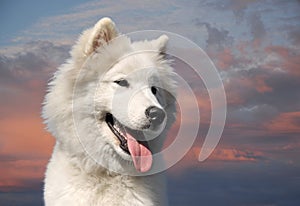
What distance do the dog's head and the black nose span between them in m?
0.26

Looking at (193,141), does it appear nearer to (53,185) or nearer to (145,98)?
(145,98)

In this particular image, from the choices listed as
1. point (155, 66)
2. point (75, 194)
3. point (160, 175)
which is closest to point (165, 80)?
point (155, 66)

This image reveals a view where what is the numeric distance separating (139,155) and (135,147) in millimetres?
107

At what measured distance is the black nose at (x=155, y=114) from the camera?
6.75m

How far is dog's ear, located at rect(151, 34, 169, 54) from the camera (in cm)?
771

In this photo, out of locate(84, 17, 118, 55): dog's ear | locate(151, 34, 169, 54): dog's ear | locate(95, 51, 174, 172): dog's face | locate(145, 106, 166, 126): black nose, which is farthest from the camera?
locate(151, 34, 169, 54): dog's ear

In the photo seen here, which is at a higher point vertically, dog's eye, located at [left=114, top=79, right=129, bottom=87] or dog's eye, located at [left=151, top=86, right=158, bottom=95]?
dog's eye, located at [left=114, top=79, right=129, bottom=87]

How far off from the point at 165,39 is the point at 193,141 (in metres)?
1.40

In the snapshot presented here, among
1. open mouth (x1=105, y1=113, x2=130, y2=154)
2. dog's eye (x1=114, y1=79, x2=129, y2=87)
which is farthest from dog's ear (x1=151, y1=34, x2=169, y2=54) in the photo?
open mouth (x1=105, y1=113, x2=130, y2=154)

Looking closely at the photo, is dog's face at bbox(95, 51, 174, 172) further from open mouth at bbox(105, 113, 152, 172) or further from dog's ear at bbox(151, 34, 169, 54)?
dog's ear at bbox(151, 34, 169, 54)

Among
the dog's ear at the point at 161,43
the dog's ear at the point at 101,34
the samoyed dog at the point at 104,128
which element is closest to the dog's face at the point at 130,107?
the samoyed dog at the point at 104,128

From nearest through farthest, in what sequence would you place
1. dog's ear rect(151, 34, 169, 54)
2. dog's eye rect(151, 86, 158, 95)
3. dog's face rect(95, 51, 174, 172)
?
dog's face rect(95, 51, 174, 172), dog's eye rect(151, 86, 158, 95), dog's ear rect(151, 34, 169, 54)

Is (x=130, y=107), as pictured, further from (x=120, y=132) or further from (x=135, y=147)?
(x=135, y=147)

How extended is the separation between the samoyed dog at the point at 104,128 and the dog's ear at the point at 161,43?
1.32 ft
